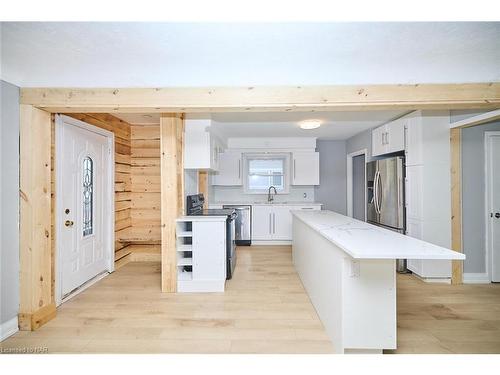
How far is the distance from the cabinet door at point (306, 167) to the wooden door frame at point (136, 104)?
338cm

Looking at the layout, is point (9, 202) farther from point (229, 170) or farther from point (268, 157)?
point (268, 157)

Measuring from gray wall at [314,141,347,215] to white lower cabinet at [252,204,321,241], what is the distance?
101 centimetres

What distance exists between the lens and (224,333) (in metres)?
2.22

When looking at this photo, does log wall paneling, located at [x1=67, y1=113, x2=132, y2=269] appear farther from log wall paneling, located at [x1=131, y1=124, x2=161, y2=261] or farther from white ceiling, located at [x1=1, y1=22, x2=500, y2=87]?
white ceiling, located at [x1=1, y1=22, x2=500, y2=87]

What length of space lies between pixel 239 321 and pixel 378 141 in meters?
3.71

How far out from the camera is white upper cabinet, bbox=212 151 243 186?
5797 mm

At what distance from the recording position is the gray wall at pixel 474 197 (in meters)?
3.44

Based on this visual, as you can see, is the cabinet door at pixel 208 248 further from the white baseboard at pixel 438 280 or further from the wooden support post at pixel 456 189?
the wooden support post at pixel 456 189

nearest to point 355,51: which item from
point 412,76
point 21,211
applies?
point 412,76

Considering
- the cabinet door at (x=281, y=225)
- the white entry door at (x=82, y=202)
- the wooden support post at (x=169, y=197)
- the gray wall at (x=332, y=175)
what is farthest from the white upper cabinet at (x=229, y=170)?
the wooden support post at (x=169, y=197)

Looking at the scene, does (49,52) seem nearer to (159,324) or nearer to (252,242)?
(159,324)

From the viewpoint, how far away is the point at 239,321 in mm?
2414

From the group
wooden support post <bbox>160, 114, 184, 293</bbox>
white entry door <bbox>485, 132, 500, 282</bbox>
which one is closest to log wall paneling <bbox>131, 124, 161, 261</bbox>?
wooden support post <bbox>160, 114, 184, 293</bbox>
